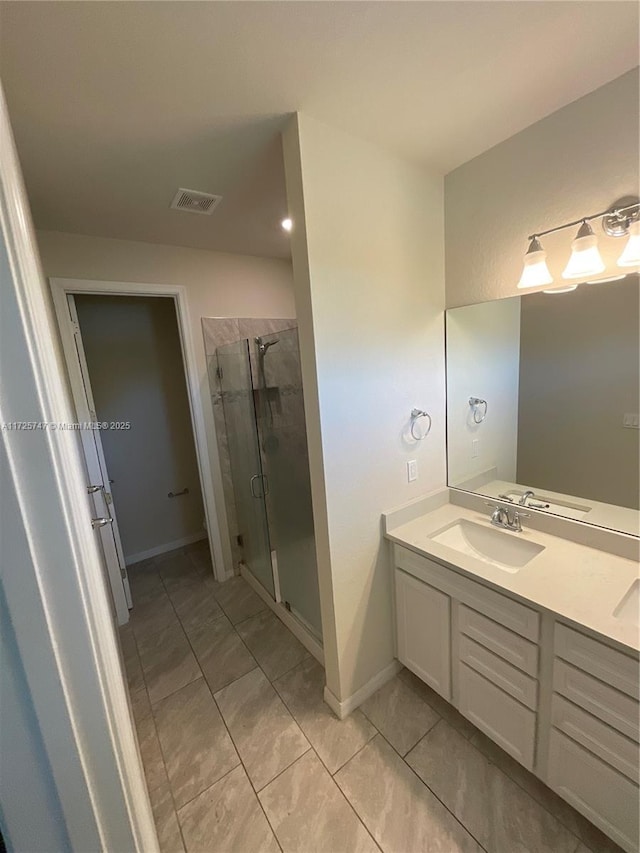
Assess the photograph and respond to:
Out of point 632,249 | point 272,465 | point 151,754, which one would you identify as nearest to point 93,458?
point 272,465

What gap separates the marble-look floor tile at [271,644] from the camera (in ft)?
6.35

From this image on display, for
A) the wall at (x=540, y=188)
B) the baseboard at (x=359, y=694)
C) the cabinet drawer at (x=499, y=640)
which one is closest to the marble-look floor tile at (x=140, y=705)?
the baseboard at (x=359, y=694)

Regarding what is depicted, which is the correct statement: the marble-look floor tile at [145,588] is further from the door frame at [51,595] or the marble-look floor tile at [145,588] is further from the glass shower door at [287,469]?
the door frame at [51,595]

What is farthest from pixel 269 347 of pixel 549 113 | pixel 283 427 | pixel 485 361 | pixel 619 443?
pixel 619 443

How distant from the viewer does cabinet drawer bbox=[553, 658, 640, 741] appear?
0.98 meters

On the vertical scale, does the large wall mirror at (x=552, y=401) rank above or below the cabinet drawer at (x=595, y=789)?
above

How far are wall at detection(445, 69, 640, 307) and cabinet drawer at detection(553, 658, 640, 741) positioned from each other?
1.43 meters

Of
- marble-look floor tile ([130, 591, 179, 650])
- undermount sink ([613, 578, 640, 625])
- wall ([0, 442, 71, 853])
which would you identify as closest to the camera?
wall ([0, 442, 71, 853])

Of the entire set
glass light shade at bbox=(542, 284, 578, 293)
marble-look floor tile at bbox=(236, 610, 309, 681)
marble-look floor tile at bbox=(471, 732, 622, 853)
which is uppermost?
glass light shade at bbox=(542, 284, 578, 293)

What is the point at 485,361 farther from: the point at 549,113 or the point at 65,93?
the point at 65,93

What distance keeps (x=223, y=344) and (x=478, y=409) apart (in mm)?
1844

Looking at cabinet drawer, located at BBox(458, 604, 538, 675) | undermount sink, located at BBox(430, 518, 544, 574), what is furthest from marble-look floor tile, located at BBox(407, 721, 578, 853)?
undermount sink, located at BBox(430, 518, 544, 574)

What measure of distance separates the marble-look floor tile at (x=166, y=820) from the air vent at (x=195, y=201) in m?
2.64

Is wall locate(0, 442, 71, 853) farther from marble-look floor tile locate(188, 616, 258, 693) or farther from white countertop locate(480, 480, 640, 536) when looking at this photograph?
white countertop locate(480, 480, 640, 536)
